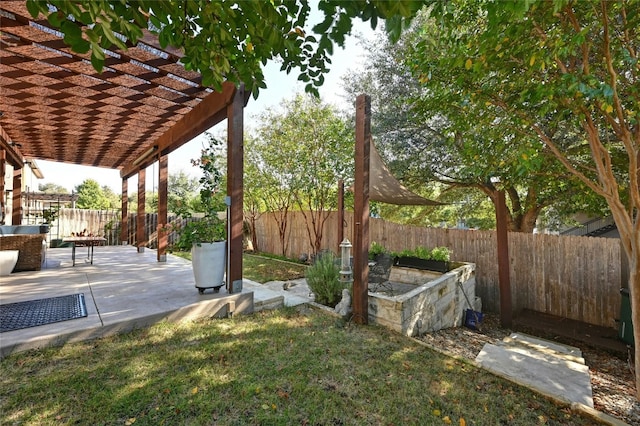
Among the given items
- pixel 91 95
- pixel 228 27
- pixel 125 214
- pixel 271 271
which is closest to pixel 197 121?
pixel 91 95

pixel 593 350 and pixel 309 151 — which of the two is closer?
pixel 593 350

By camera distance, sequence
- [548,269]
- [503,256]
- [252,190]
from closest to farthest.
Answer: [503,256] → [548,269] → [252,190]

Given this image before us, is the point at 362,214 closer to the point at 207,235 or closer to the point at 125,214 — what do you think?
the point at 207,235

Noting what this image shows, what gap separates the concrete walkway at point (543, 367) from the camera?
8.52 feet

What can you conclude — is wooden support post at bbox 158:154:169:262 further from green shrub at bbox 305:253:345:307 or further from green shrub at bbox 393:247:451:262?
green shrub at bbox 393:247:451:262

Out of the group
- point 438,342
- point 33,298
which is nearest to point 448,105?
point 438,342

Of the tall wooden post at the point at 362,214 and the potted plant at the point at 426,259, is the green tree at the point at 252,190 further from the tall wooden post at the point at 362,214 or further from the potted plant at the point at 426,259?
the tall wooden post at the point at 362,214

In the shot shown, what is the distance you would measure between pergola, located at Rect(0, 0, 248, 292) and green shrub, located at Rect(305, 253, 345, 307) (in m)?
1.17

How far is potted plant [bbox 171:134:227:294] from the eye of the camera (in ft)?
11.9

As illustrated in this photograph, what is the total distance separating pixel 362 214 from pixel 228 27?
2.51m

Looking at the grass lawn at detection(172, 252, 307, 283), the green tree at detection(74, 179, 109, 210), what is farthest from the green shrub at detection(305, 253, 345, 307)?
Result: the green tree at detection(74, 179, 109, 210)

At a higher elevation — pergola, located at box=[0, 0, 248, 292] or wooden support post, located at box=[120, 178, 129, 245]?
pergola, located at box=[0, 0, 248, 292]

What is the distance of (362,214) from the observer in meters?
3.65

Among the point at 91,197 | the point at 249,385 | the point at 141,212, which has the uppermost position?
the point at 91,197
